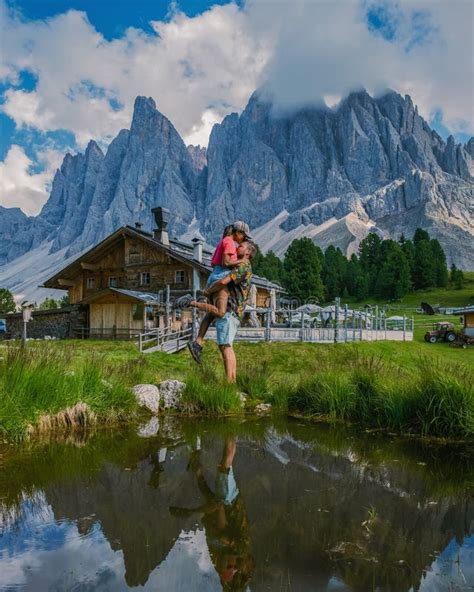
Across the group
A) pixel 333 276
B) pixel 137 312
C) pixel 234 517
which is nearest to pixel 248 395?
pixel 234 517

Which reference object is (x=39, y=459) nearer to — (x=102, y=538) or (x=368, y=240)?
(x=102, y=538)

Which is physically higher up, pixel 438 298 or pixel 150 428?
pixel 438 298

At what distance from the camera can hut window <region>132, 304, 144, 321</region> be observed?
30375 millimetres

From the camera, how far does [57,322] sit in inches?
1449

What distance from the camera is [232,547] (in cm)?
→ 264

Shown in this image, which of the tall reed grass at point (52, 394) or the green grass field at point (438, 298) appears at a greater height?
the green grass field at point (438, 298)

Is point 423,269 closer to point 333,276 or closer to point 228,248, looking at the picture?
point 333,276

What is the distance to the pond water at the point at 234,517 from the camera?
2371 millimetres

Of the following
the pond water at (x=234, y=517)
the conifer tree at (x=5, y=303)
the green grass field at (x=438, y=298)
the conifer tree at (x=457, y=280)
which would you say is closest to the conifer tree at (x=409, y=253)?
the green grass field at (x=438, y=298)

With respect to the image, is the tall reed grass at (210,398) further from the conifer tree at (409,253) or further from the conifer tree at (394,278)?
the conifer tree at (409,253)

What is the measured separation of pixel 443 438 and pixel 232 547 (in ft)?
11.8

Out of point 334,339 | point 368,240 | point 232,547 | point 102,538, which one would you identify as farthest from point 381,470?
point 368,240

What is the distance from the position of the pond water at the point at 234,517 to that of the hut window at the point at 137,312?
25.8 meters

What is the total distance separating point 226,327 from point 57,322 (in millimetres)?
33341
